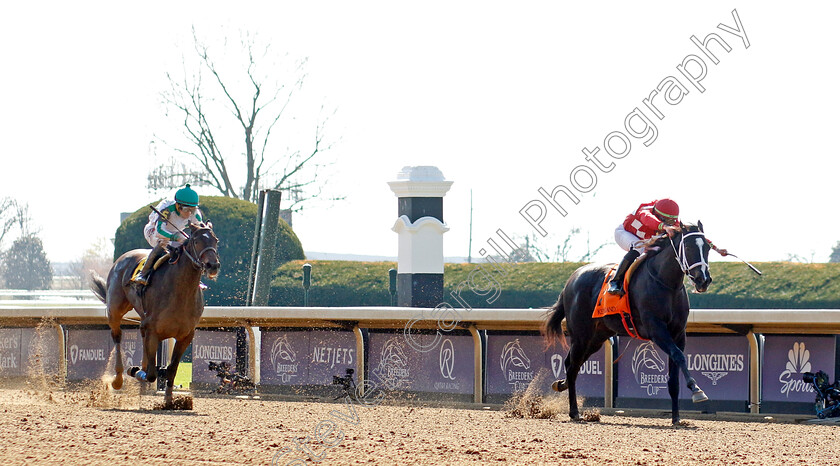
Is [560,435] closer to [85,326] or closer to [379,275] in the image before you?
[85,326]

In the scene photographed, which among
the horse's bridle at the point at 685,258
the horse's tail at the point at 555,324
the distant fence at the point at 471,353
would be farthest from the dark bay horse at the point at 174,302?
the horse's bridle at the point at 685,258

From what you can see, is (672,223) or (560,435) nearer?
(560,435)

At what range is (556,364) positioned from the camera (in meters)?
10.5

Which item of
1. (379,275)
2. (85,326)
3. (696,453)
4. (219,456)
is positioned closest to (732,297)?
(379,275)

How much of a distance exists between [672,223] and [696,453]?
3034mm

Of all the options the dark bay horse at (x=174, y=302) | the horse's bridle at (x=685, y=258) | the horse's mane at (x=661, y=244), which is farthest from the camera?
the dark bay horse at (x=174, y=302)

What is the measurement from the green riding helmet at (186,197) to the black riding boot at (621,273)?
3920 millimetres

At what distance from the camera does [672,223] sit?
9055 millimetres

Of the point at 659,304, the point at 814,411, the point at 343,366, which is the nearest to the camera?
the point at 659,304

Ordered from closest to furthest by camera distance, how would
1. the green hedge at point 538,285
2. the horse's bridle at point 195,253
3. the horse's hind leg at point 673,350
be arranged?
the horse's hind leg at point 673,350, the horse's bridle at point 195,253, the green hedge at point 538,285

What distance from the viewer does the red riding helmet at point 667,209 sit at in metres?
8.98

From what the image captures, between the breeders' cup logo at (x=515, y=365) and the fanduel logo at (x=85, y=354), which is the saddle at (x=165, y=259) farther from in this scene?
the fanduel logo at (x=85, y=354)

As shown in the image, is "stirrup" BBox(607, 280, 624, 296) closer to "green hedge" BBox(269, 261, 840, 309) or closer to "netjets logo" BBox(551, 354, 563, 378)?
"netjets logo" BBox(551, 354, 563, 378)

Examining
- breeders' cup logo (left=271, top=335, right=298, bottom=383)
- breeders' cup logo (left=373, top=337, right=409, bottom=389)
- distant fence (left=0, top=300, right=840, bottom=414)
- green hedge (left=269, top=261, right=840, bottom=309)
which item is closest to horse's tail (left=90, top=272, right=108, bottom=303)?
distant fence (left=0, top=300, right=840, bottom=414)
